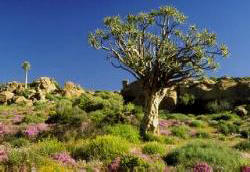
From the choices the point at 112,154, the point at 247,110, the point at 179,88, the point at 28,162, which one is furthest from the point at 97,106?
the point at 28,162

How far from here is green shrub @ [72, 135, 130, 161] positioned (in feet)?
44.9

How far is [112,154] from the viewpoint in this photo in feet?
45.0

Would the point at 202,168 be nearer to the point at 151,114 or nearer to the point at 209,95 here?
the point at 151,114

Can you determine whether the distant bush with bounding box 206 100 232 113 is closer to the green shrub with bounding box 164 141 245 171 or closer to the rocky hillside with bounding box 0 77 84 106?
the rocky hillside with bounding box 0 77 84 106

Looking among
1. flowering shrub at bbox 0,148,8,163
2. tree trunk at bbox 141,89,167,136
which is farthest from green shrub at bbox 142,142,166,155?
tree trunk at bbox 141,89,167,136

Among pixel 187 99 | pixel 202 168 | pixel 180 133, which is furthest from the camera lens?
pixel 187 99

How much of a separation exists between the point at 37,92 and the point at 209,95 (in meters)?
31.0

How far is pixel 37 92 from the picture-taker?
217 feet

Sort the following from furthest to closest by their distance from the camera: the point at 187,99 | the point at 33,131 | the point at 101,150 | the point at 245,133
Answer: the point at 187,99 < the point at 245,133 < the point at 33,131 < the point at 101,150

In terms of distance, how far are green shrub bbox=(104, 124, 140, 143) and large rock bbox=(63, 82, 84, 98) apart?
4697 cm

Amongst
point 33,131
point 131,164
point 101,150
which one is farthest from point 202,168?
point 33,131

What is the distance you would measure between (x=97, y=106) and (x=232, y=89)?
16.6 m

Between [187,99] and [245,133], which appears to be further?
[187,99]

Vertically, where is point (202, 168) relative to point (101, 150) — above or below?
below
